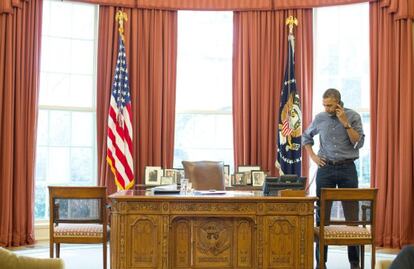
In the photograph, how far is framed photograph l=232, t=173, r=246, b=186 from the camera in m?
6.59

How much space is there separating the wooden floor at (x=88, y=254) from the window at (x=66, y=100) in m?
0.86

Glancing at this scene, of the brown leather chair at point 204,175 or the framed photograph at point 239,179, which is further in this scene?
the framed photograph at point 239,179

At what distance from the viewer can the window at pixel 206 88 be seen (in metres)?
7.23

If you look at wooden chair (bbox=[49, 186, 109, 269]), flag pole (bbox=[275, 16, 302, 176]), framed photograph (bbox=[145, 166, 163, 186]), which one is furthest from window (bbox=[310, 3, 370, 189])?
wooden chair (bbox=[49, 186, 109, 269])

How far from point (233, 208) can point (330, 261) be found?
5.39ft

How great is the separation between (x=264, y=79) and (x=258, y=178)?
125 centimetres

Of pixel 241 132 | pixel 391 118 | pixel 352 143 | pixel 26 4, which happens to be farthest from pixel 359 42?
pixel 26 4

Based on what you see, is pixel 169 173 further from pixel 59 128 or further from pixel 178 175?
pixel 59 128

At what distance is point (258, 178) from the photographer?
659cm

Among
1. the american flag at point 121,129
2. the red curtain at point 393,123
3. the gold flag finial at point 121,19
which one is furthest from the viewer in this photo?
the gold flag finial at point 121,19

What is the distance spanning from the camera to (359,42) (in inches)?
274

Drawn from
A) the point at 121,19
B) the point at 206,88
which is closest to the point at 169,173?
the point at 206,88

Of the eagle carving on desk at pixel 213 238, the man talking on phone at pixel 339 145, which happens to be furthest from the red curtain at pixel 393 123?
the eagle carving on desk at pixel 213 238

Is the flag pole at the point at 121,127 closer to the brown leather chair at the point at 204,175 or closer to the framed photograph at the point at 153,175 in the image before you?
the framed photograph at the point at 153,175
